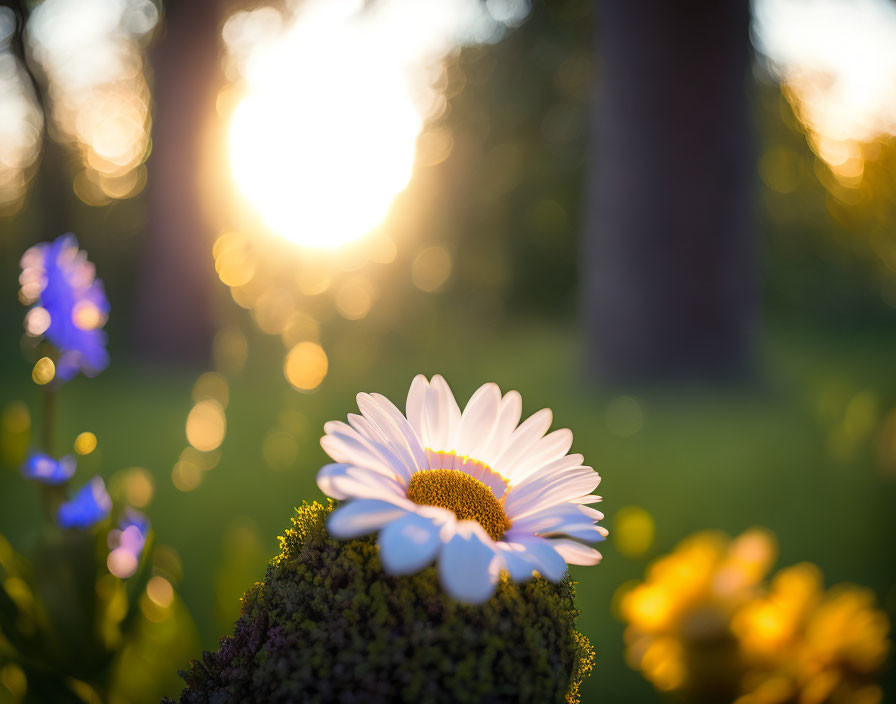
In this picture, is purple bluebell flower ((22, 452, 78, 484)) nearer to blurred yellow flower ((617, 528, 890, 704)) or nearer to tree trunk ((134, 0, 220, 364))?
blurred yellow flower ((617, 528, 890, 704))

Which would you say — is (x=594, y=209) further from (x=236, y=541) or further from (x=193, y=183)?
(x=236, y=541)

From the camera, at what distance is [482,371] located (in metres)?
6.47

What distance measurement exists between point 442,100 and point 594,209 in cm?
545

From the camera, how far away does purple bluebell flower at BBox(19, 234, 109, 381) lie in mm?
1438

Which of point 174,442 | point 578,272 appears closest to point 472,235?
point 578,272

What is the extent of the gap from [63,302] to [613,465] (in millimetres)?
2791

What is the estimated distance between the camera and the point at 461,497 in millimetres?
854

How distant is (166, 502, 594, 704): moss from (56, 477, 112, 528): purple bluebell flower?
73 cm

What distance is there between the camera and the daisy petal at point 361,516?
69cm

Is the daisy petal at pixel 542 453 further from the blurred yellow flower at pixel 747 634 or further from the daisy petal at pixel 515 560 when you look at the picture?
the blurred yellow flower at pixel 747 634

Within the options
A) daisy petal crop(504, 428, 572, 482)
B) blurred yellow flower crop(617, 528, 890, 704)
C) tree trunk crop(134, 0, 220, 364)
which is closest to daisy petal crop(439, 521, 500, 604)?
daisy petal crop(504, 428, 572, 482)

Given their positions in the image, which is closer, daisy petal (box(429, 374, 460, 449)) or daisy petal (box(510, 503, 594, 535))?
Answer: daisy petal (box(510, 503, 594, 535))

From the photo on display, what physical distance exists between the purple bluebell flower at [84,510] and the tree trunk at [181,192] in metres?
4.66

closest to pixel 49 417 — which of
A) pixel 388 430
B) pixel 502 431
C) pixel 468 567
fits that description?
pixel 388 430
